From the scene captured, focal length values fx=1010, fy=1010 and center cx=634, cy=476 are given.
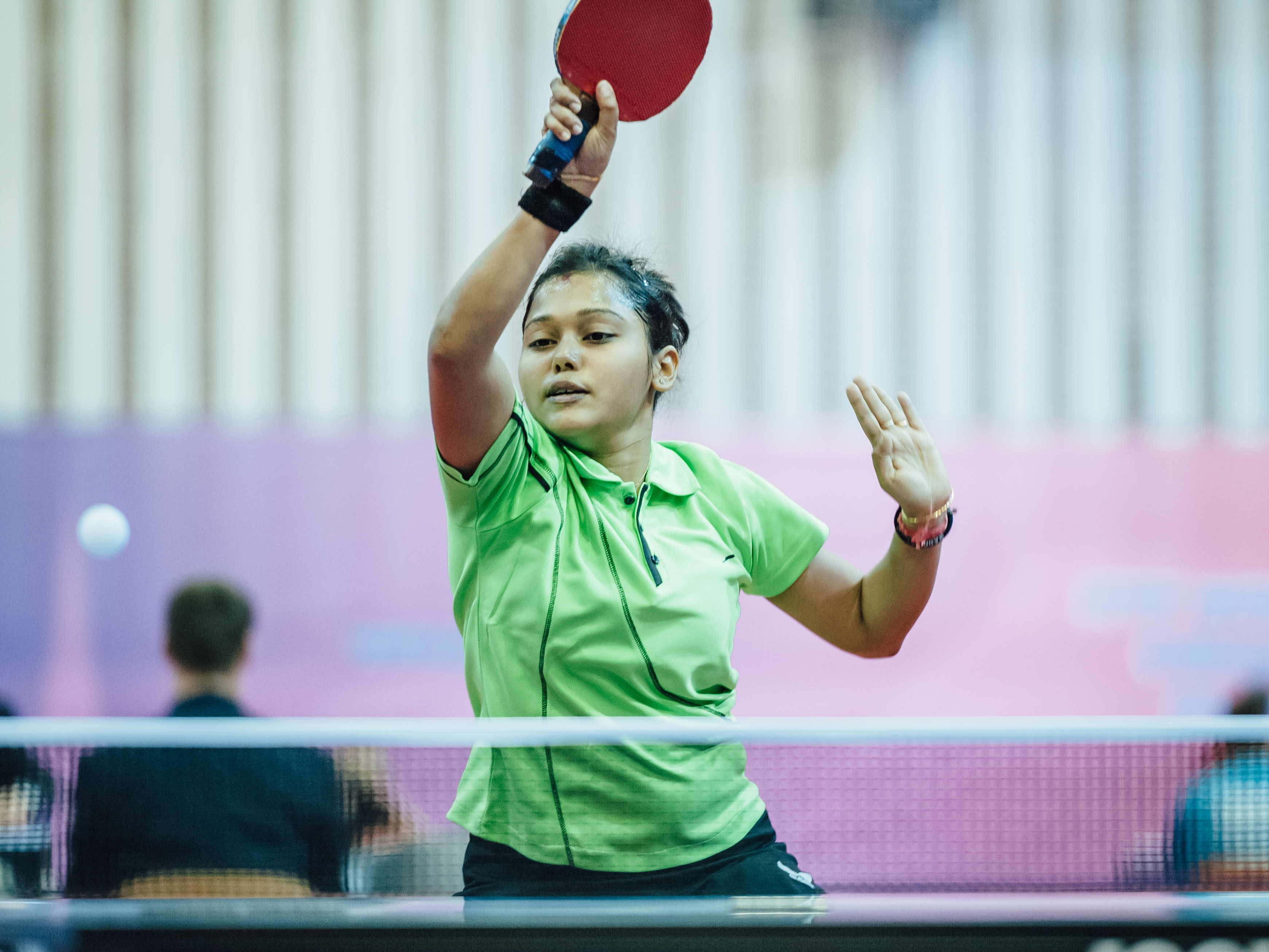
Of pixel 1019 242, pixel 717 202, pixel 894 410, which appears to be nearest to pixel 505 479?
pixel 894 410

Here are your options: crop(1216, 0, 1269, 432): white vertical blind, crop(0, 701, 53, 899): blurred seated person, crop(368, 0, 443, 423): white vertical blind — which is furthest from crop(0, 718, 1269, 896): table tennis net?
crop(1216, 0, 1269, 432): white vertical blind

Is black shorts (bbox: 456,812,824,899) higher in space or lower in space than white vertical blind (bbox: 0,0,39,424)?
lower

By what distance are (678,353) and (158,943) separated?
1.00m

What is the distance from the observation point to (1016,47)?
4977 millimetres

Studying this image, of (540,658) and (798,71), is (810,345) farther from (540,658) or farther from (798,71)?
(540,658)

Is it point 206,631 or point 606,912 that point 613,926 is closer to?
point 606,912

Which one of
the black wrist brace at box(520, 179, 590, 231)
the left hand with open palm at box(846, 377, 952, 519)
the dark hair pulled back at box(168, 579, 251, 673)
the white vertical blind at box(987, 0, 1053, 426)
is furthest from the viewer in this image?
the white vertical blind at box(987, 0, 1053, 426)

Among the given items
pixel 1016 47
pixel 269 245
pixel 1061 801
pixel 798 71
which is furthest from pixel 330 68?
pixel 1061 801

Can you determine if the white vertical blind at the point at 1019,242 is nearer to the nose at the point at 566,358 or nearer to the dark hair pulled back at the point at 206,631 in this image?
the dark hair pulled back at the point at 206,631

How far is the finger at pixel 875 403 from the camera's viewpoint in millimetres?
1456

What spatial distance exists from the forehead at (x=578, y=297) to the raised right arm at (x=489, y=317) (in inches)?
7.1

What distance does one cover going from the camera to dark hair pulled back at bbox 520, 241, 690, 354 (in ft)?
4.54

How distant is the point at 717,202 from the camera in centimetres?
485

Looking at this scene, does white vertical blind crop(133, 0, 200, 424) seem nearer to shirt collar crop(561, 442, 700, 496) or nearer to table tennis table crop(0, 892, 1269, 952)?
shirt collar crop(561, 442, 700, 496)
